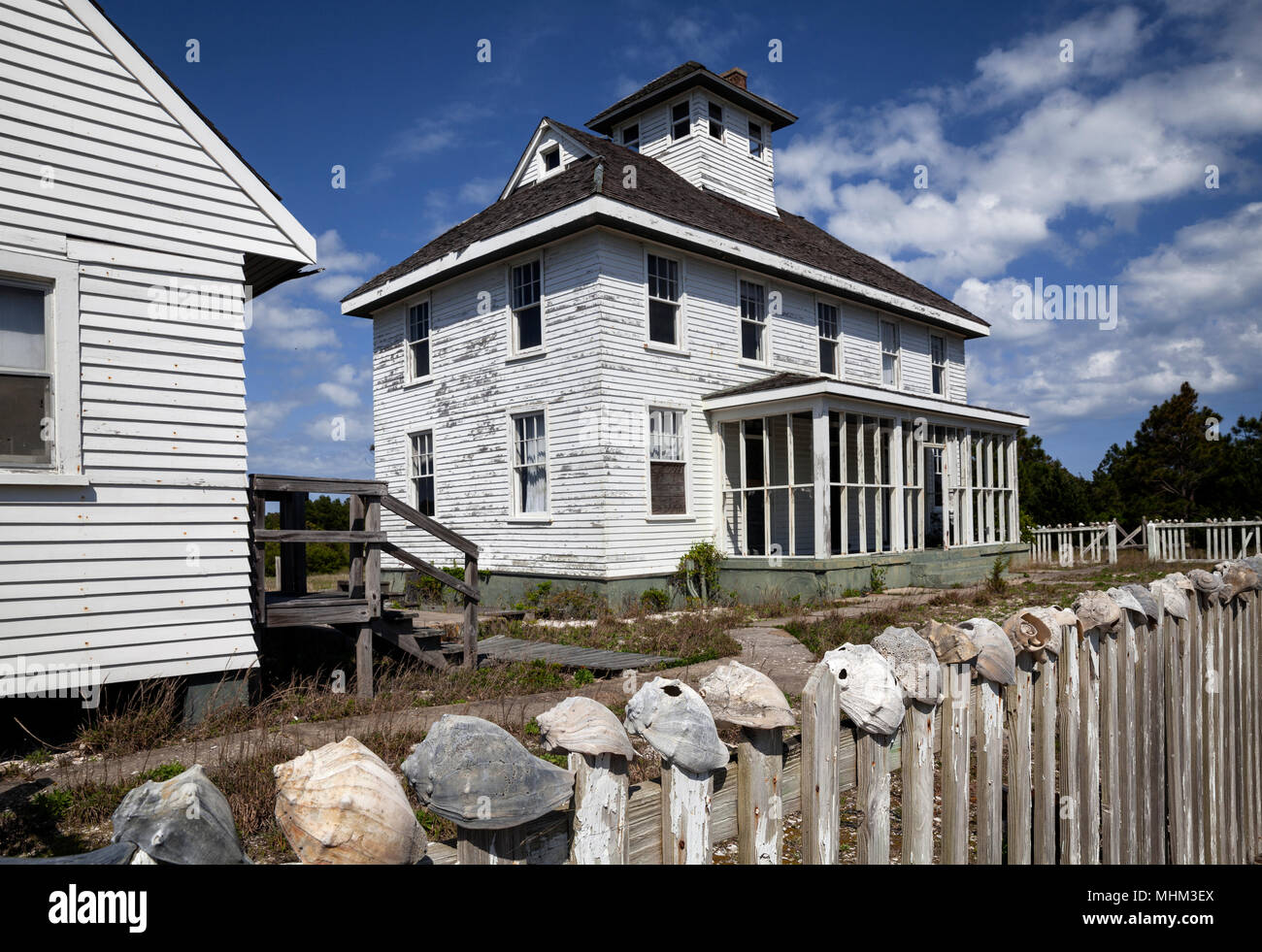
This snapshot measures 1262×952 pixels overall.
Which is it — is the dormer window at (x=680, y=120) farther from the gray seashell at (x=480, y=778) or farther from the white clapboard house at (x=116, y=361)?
the gray seashell at (x=480, y=778)

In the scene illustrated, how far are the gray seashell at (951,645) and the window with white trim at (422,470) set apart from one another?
18.0 meters

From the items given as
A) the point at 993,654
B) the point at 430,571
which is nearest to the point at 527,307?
the point at 430,571

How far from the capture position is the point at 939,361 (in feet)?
80.4

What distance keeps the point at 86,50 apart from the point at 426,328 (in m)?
12.5

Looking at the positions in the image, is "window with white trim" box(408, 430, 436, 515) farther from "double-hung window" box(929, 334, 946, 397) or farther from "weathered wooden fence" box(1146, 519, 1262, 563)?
"weathered wooden fence" box(1146, 519, 1262, 563)

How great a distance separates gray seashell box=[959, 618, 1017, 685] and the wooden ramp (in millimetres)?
6391

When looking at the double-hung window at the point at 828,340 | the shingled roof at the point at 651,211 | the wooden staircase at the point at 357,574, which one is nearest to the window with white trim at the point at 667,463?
the shingled roof at the point at 651,211

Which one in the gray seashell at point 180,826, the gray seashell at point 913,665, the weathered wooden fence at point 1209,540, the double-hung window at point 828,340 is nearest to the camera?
the gray seashell at point 180,826

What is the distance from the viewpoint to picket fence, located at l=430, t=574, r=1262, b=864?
1790 millimetres

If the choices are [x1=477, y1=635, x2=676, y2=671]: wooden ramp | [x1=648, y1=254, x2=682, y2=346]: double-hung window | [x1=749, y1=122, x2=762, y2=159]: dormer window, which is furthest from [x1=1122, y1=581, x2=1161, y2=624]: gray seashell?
[x1=749, y1=122, x2=762, y2=159]: dormer window

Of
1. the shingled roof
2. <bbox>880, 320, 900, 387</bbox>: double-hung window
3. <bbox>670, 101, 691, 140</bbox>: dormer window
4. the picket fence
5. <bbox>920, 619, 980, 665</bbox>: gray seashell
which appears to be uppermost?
<bbox>670, 101, 691, 140</bbox>: dormer window

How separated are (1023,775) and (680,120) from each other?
20933 mm

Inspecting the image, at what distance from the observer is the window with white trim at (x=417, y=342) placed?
782 inches

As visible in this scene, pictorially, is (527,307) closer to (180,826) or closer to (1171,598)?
(1171,598)
